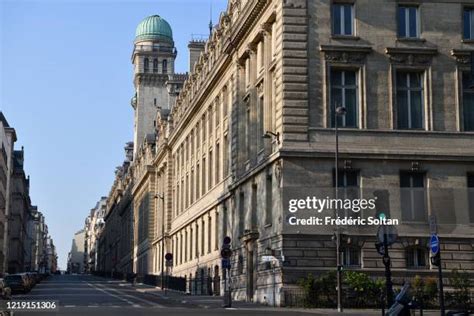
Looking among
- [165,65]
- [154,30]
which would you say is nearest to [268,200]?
[165,65]

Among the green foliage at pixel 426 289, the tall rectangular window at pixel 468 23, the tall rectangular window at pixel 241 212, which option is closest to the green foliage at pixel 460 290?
the green foliage at pixel 426 289

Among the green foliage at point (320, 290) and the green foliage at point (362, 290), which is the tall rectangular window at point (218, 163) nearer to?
the green foliage at point (320, 290)

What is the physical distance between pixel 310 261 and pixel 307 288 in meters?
1.95

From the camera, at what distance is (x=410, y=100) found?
140 ft

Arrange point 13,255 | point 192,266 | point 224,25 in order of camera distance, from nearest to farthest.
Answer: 1. point 224,25
2. point 192,266
3. point 13,255

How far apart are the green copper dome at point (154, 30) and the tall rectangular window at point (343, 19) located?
363 ft

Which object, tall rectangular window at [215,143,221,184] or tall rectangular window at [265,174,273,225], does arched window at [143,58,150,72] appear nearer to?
tall rectangular window at [215,143,221,184]

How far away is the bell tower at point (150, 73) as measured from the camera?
472 ft

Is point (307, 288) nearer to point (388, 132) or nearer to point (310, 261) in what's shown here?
point (310, 261)

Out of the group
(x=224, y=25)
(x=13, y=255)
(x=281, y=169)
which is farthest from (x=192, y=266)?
(x=13, y=255)

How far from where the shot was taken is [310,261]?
39.9m

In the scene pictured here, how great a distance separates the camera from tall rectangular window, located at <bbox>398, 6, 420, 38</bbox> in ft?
141

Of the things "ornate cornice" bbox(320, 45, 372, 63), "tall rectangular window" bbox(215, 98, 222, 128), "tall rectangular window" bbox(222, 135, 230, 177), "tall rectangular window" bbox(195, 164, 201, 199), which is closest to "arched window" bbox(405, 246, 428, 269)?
"ornate cornice" bbox(320, 45, 372, 63)

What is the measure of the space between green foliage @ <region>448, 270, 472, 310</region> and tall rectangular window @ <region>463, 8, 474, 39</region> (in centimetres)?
1255
